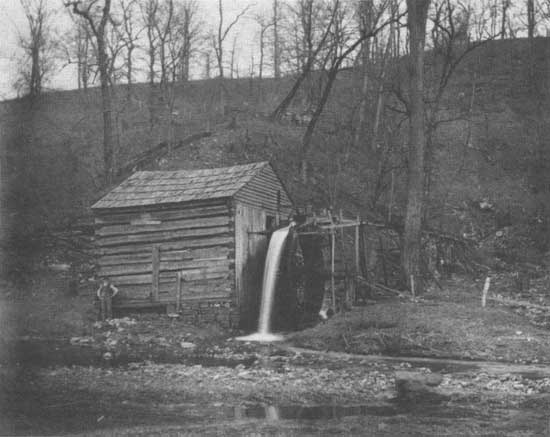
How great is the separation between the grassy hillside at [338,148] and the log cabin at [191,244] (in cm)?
749

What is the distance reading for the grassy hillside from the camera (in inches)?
1254

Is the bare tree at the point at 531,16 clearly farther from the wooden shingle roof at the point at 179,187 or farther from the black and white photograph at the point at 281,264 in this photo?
the wooden shingle roof at the point at 179,187

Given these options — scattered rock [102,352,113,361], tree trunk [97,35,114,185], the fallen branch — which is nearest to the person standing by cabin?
scattered rock [102,352,113,361]

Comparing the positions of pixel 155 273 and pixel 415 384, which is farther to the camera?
pixel 155 273

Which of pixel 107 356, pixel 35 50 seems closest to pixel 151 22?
pixel 35 50

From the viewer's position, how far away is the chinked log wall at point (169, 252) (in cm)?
2061

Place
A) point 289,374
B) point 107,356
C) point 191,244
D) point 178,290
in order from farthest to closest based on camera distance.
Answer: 1. point 191,244
2. point 178,290
3. point 107,356
4. point 289,374

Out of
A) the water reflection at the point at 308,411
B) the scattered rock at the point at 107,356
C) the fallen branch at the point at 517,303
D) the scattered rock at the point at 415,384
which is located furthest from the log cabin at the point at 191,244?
the water reflection at the point at 308,411

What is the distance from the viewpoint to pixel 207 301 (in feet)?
67.6

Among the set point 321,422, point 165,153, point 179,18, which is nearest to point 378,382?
Answer: point 321,422

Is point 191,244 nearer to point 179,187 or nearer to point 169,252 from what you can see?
point 169,252

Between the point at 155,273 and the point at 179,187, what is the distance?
2817 mm

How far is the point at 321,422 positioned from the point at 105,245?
46.9ft

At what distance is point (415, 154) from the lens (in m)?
21.9
